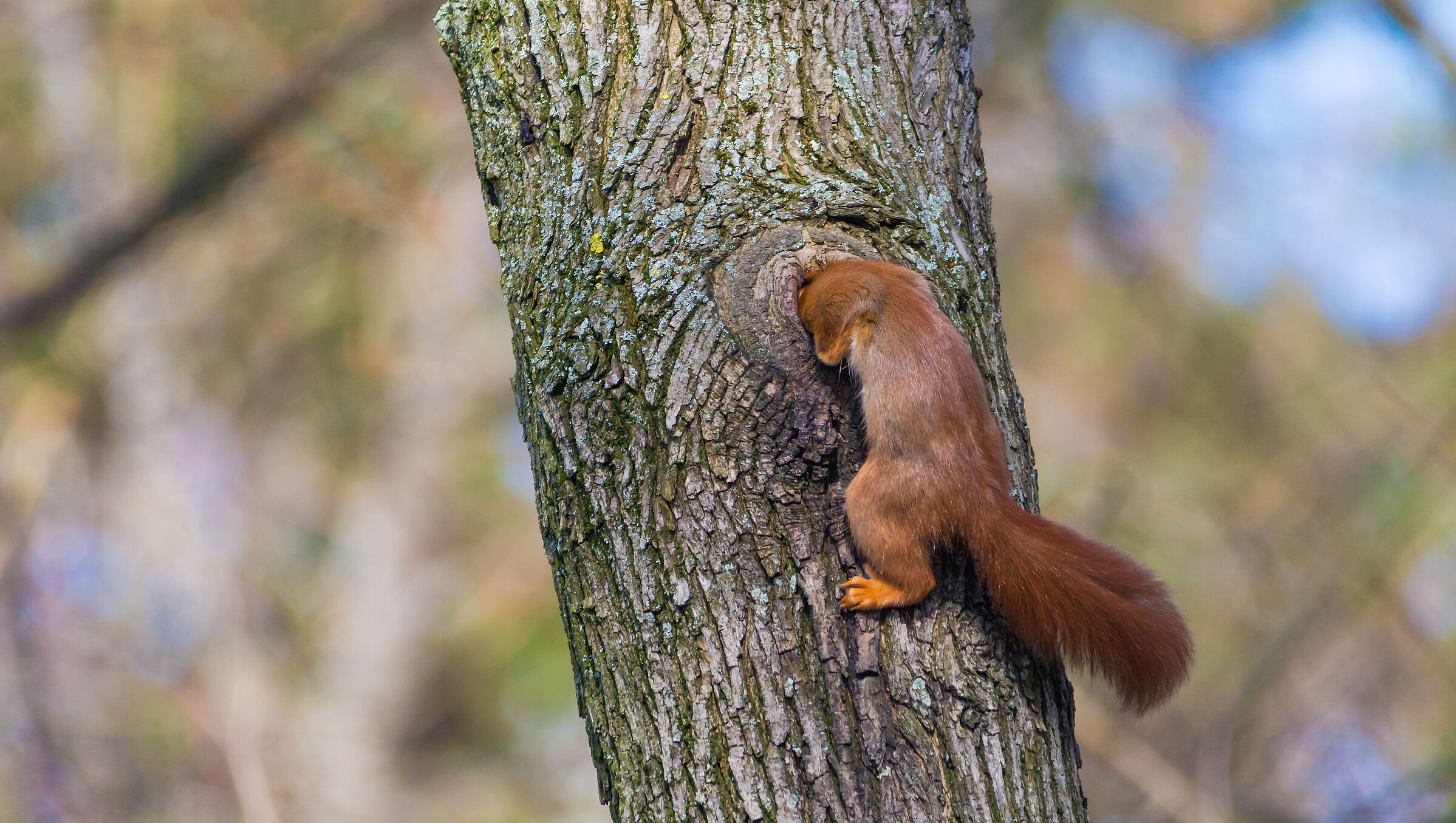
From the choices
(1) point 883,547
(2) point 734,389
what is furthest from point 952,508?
(2) point 734,389

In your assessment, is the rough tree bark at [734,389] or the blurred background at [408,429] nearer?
the rough tree bark at [734,389]

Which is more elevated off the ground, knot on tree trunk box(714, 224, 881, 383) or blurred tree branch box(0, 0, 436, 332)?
blurred tree branch box(0, 0, 436, 332)

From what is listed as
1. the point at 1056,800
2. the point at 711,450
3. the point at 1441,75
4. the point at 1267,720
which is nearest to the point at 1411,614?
the point at 1267,720

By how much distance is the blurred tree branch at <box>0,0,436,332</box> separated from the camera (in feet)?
16.9

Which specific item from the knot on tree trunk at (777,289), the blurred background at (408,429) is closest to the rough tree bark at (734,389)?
the knot on tree trunk at (777,289)

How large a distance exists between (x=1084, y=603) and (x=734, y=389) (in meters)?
0.66

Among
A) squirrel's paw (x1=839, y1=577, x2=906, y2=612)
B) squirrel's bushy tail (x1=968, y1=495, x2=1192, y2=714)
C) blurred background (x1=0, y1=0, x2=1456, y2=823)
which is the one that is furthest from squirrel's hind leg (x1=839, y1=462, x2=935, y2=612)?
blurred background (x1=0, y1=0, x2=1456, y2=823)

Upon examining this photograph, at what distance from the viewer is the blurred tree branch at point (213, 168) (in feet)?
16.9

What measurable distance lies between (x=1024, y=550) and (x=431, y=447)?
8.11 m

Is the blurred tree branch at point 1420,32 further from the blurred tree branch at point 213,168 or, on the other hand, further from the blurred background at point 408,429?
the blurred tree branch at point 213,168

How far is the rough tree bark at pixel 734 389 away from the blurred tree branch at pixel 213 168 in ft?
13.3

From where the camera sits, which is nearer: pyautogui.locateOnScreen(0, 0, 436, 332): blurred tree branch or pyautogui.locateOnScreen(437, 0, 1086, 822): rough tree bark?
pyautogui.locateOnScreen(437, 0, 1086, 822): rough tree bark

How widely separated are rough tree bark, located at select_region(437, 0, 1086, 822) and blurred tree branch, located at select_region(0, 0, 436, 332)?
4.06 m

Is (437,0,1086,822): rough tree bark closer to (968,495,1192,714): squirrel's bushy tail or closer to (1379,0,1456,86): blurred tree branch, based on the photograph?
(968,495,1192,714): squirrel's bushy tail
